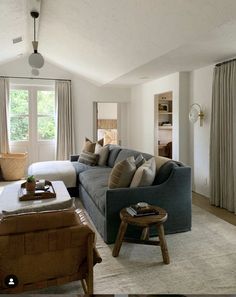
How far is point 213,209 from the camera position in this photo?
419cm

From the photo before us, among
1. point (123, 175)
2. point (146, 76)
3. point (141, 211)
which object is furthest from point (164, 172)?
point (146, 76)

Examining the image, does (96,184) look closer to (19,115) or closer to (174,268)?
(174,268)

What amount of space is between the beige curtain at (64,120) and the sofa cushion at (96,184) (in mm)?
2485

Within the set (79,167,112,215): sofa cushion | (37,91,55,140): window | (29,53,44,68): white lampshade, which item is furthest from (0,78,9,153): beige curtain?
(79,167,112,215): sofa cushion

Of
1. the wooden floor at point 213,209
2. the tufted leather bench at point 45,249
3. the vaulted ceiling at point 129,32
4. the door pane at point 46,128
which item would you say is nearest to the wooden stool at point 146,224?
the tufted leather bench at point 45,249

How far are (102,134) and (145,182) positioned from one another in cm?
577

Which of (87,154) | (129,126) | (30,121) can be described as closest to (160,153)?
(129,126)

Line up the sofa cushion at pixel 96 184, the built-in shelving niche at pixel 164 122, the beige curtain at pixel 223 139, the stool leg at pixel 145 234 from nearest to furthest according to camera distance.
Result: the stool leg at pixel 145 234
the sofa cushion at pixel 96 184
the beige curtain at pixel 223 139
the built-in shelving niche at pixel 164 122

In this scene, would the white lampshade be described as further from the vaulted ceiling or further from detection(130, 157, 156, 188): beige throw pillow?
detection(130, 157, 156, 188): beige throw pillow

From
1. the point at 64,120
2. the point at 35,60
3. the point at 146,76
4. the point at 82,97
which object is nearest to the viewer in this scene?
the point at 35,60

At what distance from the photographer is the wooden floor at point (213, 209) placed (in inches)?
149

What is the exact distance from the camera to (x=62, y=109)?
693 cm

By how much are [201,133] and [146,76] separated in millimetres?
1736

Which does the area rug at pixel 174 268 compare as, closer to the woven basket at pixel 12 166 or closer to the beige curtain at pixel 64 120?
the woven basket at pixel 12 166
